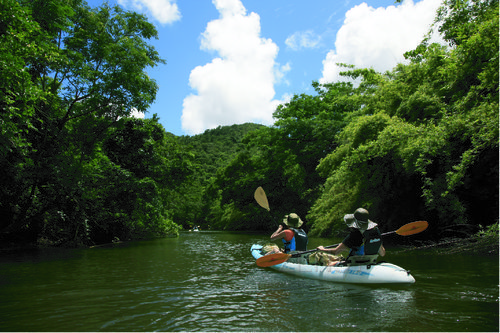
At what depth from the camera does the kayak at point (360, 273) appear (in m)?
6.23

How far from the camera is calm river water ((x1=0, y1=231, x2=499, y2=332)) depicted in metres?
4.26

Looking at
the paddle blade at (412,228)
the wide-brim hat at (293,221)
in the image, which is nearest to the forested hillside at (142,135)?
the paddle blade at (412,228)

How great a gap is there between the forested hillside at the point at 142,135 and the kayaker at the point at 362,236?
267 cm

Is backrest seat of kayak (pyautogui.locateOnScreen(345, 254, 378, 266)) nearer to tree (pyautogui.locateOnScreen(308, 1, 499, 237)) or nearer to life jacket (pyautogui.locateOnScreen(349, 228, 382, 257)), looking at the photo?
life jacket (pyautogui.locateOnScreen(349, 228, 382, 257))

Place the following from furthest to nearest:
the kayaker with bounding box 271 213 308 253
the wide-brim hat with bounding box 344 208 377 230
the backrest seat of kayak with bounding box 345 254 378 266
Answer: the kayaker with bounding box 271 213 308 253 < the backrest seat of kayak with bounding box 345 254 378 266 < the wide-brim hat with bounding box 344 208 377 230

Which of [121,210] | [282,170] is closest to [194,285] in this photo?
[121,210]

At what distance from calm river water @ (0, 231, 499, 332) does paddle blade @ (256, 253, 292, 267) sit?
291mm

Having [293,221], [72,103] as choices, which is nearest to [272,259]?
[293,221]

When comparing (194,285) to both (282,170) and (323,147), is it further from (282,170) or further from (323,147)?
(282,170)

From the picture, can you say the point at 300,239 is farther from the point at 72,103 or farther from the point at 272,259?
the point at 72,103

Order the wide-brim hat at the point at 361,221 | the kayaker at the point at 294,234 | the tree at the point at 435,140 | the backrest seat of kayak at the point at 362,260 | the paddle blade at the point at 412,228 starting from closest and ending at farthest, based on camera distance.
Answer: the wide-brim hat at the point at 361,221, the backrest seat of kayak at the point at 362,260, the paddle blade at the point at 412,228, the tree at the point at 435,140, the kayaker at the point at 294,234

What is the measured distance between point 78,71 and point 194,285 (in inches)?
353

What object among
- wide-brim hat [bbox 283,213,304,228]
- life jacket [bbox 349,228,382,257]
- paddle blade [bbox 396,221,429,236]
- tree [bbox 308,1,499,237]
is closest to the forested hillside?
tree [bbox 308,1,499,237]

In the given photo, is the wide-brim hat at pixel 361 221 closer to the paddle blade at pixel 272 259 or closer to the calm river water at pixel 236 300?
the calm river water at pixel 236 300
